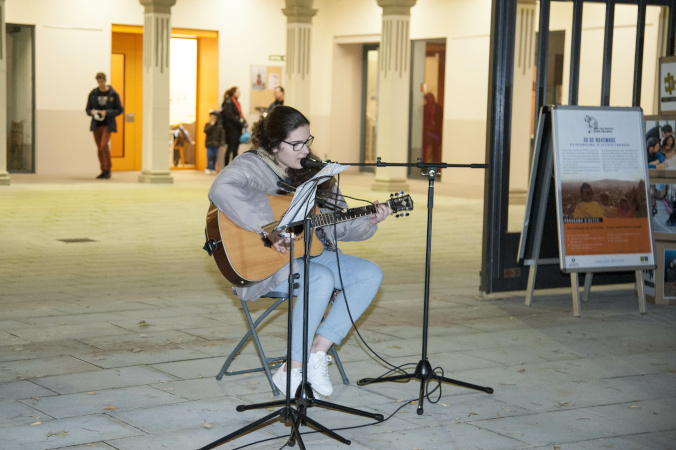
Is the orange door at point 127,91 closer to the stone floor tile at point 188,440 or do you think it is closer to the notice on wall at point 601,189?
the notice on wall at point 601,189

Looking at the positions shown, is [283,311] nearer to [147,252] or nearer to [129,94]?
[147,252]

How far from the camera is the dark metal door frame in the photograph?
693cm

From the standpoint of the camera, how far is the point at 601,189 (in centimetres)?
678

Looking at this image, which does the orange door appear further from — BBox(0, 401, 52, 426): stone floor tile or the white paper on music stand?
the white paper on music stand

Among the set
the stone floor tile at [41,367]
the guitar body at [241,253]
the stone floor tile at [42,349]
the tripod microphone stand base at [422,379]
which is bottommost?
the stone floor tile at [41,367]

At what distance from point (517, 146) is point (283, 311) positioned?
2262mm

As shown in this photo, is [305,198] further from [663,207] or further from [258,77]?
[258,77]

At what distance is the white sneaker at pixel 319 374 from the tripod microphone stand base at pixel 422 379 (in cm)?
27

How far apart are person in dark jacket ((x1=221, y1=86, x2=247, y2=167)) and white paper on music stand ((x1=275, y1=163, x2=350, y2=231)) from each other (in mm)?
14510

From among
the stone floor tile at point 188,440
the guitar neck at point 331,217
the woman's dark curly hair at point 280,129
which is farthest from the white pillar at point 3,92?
the stone floor tile at point 188,440

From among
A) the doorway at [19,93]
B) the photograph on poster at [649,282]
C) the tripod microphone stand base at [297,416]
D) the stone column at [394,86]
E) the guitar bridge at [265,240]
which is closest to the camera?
the tripod microphone stand base at [297,416]

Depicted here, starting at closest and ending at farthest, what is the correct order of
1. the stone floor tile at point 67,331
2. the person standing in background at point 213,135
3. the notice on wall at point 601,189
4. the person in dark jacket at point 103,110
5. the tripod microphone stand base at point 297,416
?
the tripod microphone stand base at point 297,416, the stone floor tile at point 67,331, the notice on wall at point 601,189, the person in dark jacket at point 103,110, the person standing in background at point 213,135

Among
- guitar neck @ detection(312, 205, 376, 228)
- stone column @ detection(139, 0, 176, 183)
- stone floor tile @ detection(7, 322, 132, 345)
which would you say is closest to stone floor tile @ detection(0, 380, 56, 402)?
stone floor tile @ detection(7, 322, 132, 345)

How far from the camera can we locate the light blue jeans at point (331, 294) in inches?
175
